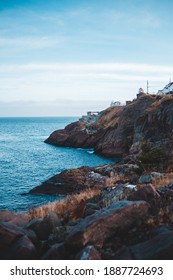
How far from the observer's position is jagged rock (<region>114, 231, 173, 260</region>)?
616 centimetres

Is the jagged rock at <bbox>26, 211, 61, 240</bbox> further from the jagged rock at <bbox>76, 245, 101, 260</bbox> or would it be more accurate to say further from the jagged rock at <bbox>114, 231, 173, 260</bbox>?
the jagged rock at <bbox>114, 231, 173, 260</bbox>

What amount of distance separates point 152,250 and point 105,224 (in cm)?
128

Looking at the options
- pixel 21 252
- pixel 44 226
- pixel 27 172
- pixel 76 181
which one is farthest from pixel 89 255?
pixel 27 172

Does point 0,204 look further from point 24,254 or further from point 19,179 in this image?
point 24,254

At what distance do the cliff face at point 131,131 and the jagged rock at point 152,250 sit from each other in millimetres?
42893

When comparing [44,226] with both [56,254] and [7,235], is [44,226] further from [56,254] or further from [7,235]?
[56,254]

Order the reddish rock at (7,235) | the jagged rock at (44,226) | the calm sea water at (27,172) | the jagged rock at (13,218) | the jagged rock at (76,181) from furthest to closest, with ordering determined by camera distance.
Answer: the jagged rock at (76,181) < the calm sea water at (27,172) < the jagged rock at (13,218) < the jagged rock at (44,226) < the reddish rock at (7,235)

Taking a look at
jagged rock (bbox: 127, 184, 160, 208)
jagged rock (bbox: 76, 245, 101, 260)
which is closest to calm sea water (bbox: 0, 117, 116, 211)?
jagged rock (bbox: 127, 184, 160, 208)

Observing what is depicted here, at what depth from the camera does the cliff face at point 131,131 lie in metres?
64.1

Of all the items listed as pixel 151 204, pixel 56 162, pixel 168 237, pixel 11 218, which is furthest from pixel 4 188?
pixel 168 237

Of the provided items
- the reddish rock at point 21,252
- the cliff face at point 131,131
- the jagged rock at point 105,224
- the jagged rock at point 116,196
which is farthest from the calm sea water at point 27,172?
the jagged rock at point 105,224

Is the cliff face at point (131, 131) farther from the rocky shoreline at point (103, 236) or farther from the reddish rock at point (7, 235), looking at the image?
the reddish rock at point (7, 235)

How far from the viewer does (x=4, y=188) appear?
36656 mm
